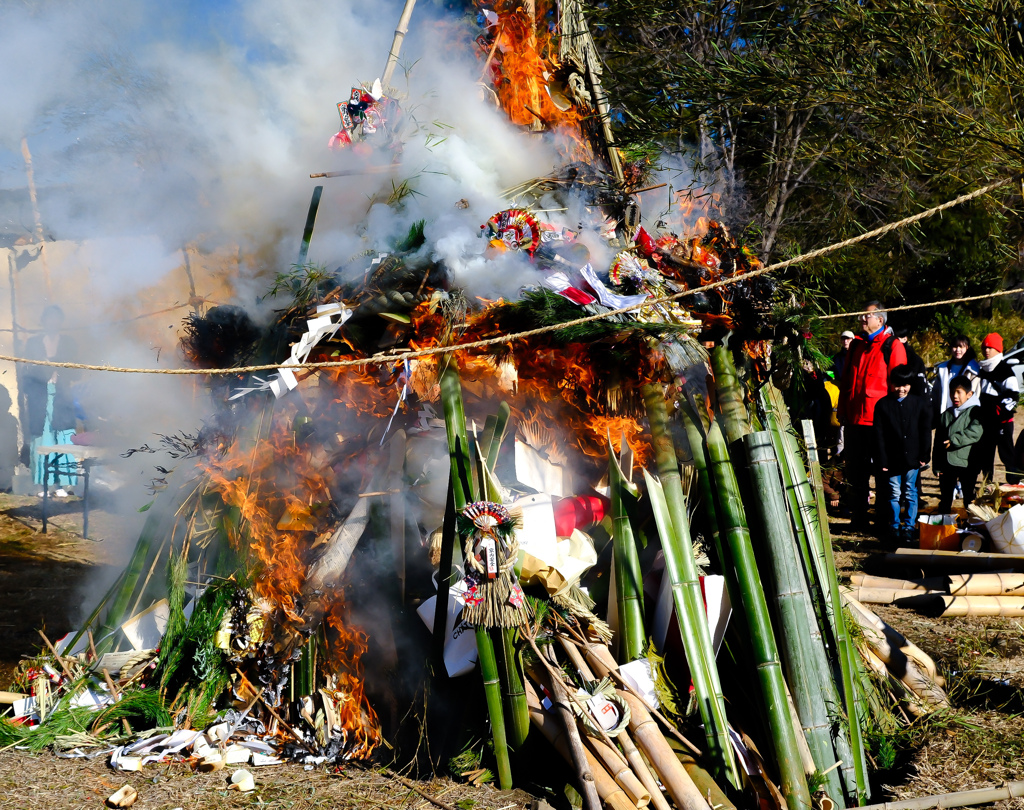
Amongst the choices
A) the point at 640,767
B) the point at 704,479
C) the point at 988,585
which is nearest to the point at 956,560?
the point at 988,585

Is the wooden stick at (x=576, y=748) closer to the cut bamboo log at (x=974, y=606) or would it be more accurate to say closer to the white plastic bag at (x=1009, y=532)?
the cut bamboo log at (x=974, y=606)

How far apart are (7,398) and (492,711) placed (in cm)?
1035

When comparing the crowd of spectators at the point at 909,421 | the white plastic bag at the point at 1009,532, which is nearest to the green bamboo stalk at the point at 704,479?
the white plastic bag at the point at 1009,532

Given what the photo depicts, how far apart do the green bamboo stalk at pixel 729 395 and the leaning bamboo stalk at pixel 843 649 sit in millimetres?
465

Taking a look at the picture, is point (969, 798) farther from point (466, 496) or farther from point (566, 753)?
point (466, 496)

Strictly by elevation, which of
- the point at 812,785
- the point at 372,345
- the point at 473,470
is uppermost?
the point at 372,345

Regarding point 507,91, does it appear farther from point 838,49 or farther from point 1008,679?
point 1008,679

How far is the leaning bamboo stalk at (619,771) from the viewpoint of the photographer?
3.12 m

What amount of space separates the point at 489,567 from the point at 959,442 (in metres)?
6.04

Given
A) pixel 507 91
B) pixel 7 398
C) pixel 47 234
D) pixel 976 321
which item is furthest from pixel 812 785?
pixel 976 321

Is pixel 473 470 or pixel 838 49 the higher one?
pixel 838 49

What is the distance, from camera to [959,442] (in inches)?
298

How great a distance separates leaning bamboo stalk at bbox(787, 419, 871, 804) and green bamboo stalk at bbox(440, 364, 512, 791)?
4.97 feet

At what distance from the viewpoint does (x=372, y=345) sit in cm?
412
